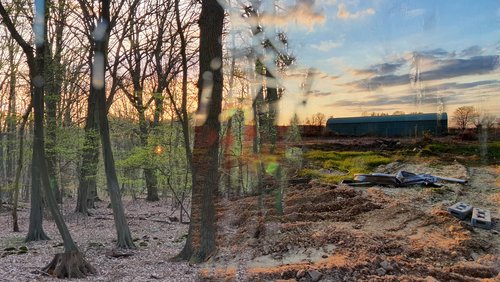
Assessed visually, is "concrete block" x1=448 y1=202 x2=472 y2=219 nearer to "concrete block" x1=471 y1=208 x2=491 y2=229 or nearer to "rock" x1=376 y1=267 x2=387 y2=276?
"concrete block" x1=471 y1=208 x2=491 y2=229

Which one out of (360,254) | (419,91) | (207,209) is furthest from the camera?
(419,91)

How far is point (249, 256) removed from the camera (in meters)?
7.71

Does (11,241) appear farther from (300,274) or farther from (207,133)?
(300,274)

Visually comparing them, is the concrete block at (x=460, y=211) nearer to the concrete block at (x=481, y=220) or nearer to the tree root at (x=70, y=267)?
the concrete block at (x=481, y=220)

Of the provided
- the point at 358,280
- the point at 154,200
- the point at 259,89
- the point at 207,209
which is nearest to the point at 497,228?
the point at 358,280

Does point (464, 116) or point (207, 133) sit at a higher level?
point (464, 116)

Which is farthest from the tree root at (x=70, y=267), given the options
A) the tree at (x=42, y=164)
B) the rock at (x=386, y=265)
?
the rock at (x=386, y=265)

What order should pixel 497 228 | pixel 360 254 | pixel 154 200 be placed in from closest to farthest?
pixel 360 254
pixel 497 228
pixel 154 200

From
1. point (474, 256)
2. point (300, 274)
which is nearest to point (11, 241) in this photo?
point (300, 274)

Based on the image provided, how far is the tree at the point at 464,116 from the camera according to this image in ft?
51.0

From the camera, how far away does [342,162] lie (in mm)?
19578

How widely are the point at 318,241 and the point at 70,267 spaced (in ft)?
14.4

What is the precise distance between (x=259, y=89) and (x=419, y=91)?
17.9 feet

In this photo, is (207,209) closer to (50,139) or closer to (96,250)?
(96,250)
